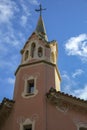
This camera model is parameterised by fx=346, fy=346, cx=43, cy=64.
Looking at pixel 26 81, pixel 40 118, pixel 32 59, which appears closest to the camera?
pixel 40 118

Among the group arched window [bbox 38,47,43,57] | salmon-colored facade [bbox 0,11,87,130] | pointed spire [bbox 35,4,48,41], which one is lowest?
salmon-colored facade [bbox 0,11,87,130]

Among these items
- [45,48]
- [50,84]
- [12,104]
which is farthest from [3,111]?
[45,48]

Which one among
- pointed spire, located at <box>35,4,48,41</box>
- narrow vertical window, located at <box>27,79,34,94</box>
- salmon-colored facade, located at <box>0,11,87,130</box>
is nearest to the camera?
salmon-colored facade, located at <box>0,11,87,130</box>

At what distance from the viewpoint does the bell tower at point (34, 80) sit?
853 inches

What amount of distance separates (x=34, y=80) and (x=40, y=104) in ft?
8.31

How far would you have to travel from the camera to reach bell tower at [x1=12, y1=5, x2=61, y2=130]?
21672 millimetres

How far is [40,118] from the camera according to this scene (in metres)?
21.4

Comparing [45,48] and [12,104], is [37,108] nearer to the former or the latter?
[12,104]

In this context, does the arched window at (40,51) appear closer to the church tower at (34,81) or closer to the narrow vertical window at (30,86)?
the church tower at (34,81)

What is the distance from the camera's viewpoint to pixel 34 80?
24.2m

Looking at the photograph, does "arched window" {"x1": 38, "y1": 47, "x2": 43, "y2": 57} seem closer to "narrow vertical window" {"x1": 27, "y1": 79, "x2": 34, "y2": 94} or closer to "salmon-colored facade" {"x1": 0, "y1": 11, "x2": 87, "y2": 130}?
"salmon-colored facade" {"x1": 0, "y1": 11, "x2": 87, "y2": 130}

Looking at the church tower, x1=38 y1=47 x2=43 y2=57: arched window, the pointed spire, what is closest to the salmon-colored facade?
the church tower

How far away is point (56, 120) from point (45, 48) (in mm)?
7557

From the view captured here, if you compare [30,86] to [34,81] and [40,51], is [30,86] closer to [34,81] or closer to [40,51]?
[34,81]
